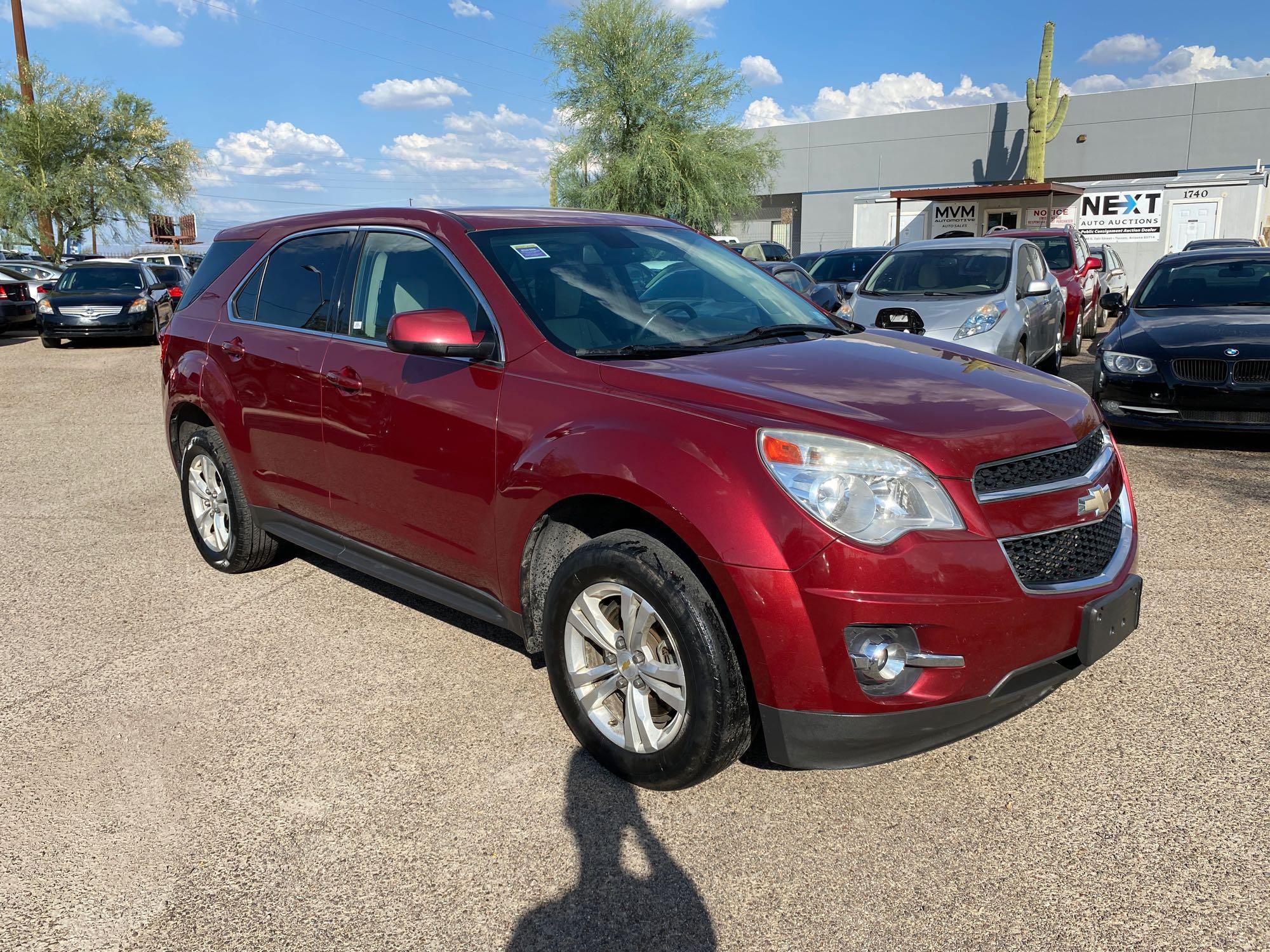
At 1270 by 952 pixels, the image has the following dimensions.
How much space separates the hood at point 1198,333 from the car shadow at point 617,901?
6.38 meters

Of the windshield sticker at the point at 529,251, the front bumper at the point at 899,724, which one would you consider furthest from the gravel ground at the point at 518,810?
the windshield sticker at the point at 529,251

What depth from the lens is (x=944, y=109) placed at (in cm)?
4672

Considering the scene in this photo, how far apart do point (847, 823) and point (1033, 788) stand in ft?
2.05

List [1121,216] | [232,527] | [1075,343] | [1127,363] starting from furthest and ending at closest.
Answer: [1121,216] → [1075,343] → [1127,363] → [232,527]

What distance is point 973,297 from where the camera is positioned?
9641mm

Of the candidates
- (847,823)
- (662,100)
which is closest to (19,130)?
(662,100)

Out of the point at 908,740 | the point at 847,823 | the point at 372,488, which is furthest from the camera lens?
the point at 372,488

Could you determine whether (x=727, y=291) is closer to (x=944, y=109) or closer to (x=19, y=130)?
(x=19, y=130)

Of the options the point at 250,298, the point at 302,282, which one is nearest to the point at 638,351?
the point at 302,282

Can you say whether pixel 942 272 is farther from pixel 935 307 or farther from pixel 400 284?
pixel 400 284

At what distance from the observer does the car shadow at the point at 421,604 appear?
443 centimetres

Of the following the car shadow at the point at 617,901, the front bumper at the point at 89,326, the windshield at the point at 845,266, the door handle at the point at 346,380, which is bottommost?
the car shadow at the point at 617,901

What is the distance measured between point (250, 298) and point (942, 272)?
24.4 feet

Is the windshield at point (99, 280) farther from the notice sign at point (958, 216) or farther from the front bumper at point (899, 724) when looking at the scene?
the notice sign at point (958, 216)
